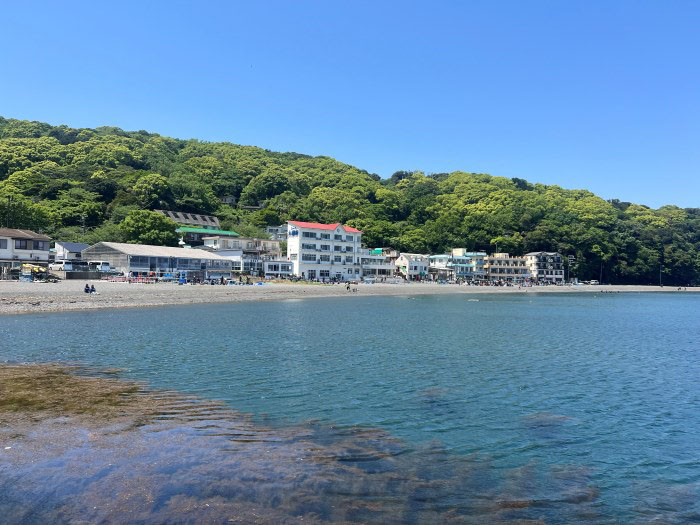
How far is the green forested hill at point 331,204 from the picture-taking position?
92.2 metres

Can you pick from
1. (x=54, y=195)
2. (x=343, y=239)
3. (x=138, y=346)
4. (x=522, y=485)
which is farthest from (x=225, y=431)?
(x=54, y=195)

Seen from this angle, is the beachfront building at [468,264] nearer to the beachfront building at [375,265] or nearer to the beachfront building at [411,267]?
the beachfront building at [411,267]

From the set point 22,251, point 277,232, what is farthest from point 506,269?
point 22,251

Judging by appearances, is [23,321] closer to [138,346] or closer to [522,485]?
[138,346]

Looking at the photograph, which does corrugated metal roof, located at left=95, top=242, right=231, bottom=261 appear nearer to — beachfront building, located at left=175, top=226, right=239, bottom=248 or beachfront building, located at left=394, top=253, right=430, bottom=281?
beachfront building, located at left=175, top=226, right=239, bottom=248

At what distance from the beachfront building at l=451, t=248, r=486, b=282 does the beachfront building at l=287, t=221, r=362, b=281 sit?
24170mm

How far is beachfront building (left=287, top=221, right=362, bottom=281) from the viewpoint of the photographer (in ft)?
275

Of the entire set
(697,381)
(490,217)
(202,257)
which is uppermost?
(490,217)

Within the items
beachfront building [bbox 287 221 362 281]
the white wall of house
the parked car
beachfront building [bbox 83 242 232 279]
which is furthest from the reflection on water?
beachfront building [bbox 287 221 362 281]

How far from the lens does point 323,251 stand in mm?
87125

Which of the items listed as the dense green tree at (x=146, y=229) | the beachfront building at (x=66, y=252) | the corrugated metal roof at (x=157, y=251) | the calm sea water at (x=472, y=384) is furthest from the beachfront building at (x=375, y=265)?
the calm sea water at (x=472, y=384)

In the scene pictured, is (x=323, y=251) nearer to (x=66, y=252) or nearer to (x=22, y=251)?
(x=66, y=252)

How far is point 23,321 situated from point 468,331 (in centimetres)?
2637

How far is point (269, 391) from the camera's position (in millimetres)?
14188
